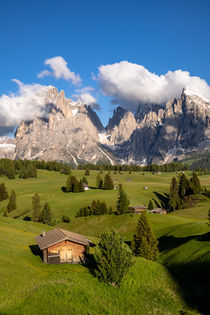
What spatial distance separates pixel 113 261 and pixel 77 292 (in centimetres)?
477

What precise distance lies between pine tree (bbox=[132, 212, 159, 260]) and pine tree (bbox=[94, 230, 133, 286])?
15.5 meters

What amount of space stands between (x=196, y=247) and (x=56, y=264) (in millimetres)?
22162

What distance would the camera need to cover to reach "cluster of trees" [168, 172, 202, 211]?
340 ft

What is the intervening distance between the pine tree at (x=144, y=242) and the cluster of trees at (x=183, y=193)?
63241 millimetres

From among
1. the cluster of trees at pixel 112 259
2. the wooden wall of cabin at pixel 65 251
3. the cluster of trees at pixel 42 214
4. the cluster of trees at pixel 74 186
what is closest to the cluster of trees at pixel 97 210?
the cluster of trees at pixel 42 214

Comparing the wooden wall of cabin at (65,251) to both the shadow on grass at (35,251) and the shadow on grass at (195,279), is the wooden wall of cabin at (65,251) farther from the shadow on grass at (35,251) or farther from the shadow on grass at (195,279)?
the shadow on grass at (195,279)

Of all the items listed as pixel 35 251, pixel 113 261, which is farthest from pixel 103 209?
pixel 113 261

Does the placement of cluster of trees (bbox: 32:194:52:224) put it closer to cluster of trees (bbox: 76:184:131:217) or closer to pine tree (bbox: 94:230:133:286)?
cluster of trees (bbox: 76:184:131:217)

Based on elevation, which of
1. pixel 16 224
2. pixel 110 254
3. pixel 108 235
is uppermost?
pixel 108 235

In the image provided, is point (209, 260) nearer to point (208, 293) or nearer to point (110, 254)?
point (208, 293)

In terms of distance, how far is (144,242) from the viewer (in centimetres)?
4097

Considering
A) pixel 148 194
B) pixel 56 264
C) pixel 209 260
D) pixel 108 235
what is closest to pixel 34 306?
pixel 108 235

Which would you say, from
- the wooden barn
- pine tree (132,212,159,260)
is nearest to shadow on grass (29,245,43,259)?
the wooden barn

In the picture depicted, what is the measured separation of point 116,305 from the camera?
22.5 meters
